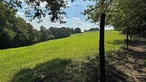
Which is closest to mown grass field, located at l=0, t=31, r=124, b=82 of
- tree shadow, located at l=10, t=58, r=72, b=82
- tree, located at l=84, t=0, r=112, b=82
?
tree shadow, located at l=10, t=58, r=72, b=82

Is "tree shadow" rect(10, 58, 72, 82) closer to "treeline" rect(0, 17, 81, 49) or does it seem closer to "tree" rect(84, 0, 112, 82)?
"tree" rect(84, 0, 112, 82)

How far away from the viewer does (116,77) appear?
62.2 feet

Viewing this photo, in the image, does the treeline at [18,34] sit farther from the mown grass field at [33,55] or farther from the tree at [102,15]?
the tree at [102,15]

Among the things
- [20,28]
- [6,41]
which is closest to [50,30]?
[20,28]

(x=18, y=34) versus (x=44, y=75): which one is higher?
(x=44, y=75)

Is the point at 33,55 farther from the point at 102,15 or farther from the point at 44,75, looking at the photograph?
the point at 102,15

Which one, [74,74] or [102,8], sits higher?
[102,8]

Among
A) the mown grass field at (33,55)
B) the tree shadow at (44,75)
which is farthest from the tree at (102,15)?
the mown grass field at (33,55)

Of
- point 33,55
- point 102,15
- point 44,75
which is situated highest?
point 102,15

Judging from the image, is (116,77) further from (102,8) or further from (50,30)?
(50,30)

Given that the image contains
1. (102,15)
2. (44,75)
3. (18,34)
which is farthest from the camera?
(18,34)

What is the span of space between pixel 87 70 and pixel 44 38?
348 feet

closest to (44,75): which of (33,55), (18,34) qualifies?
(33,55)

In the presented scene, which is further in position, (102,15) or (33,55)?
(33,55)
